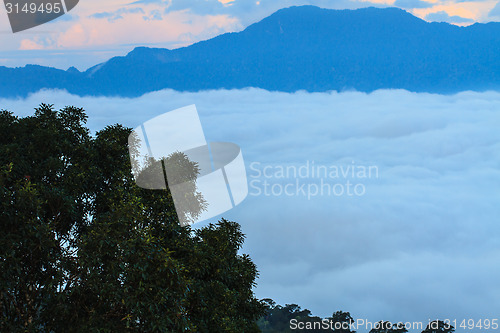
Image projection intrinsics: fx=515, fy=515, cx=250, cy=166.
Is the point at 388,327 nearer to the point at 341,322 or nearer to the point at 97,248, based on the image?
the point at 341,322

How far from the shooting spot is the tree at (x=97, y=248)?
951cm

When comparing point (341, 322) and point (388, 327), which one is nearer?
point (388, 327)

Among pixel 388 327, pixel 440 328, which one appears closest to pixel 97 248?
pixel 388 327

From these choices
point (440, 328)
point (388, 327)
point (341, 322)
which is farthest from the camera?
point (341, 322)

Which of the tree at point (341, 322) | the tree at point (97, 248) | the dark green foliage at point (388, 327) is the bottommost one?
the tree at point (97, 248)

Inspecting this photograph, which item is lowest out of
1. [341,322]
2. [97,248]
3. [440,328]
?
[97,248]

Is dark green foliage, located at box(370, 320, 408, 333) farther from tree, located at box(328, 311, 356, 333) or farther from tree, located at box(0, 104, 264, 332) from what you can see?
tree, located at box(0, 104, 264, 332)

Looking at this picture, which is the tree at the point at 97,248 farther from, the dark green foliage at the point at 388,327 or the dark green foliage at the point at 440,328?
the dark green foliage at the point at 440,328

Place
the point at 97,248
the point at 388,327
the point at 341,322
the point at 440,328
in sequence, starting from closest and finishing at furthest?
1. the point at 97,248
2. the point at 440,328
3. the point at 388,327
4. the point at 341,322

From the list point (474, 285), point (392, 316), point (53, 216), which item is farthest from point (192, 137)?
point (474, 285)

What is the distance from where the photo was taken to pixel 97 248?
31.2 feet

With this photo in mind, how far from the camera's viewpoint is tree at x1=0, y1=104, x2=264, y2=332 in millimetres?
9508

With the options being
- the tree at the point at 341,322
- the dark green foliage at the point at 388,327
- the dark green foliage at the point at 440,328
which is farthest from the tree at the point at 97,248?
the tree at the point at 341,322

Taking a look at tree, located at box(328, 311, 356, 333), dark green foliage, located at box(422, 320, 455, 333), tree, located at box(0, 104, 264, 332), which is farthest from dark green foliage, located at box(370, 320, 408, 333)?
tree, located at box(0, 104, 264, 332)
